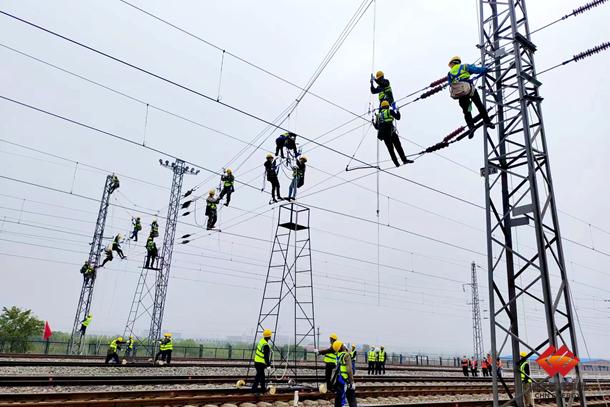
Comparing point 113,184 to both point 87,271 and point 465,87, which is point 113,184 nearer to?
point 87,271

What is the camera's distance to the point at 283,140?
1659 cm

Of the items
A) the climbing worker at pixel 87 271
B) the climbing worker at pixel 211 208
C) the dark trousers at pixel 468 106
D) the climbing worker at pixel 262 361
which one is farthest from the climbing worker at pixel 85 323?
the dark trousers at pixel 468 106

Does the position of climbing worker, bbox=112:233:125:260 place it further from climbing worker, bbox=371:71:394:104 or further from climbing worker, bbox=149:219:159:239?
climbing worker, bbox=371:71:394:104

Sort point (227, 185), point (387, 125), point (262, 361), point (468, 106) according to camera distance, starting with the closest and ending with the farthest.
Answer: point (468, 106) < point (387, 125) < point (262, 361) < point (227, 185)

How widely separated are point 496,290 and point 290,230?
9144 mm

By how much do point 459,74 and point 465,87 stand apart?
15.9 inches

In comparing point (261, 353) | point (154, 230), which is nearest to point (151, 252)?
point (154, 230)

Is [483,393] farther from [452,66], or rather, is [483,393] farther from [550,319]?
[452,66]

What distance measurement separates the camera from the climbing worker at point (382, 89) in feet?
37.0

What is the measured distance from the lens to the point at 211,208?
20000mm

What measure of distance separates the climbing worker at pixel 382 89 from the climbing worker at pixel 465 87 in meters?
1.63

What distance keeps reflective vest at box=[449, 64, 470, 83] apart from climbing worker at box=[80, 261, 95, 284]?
27.1 metres

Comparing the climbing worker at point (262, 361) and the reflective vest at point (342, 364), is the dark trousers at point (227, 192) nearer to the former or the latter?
the climbing worker at point (262, 361)

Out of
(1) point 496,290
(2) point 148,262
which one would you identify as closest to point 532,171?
(1) point 496,290
